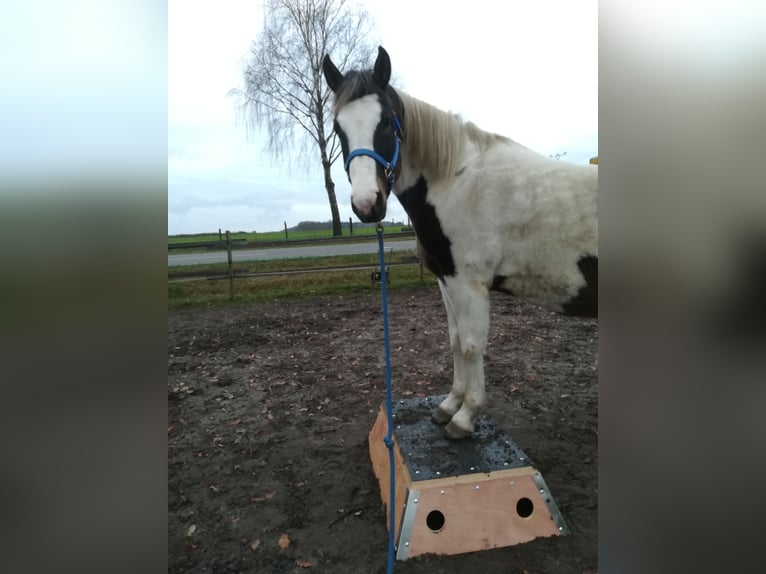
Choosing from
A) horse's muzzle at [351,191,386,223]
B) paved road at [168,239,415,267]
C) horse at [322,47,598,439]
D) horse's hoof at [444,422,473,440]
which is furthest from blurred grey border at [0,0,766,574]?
paved road at [168,239,415,267]

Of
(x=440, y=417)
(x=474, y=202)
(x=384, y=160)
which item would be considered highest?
(x=384, y=160)

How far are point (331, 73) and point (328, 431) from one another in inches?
101

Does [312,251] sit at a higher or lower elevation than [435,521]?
higher

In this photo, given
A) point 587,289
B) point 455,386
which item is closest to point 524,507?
point 455,386

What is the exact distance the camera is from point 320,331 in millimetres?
6109

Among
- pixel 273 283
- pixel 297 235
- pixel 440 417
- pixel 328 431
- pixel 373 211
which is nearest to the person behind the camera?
pixel 373 211

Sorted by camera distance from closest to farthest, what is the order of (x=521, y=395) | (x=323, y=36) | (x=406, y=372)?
(x=521, y=395) < (x=406, y=372) < (x=323, y=36)

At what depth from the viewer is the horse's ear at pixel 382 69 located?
6.95ft

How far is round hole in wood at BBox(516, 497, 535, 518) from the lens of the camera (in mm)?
2158

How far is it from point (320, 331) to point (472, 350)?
13.0 feet

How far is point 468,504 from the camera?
6.77ft
